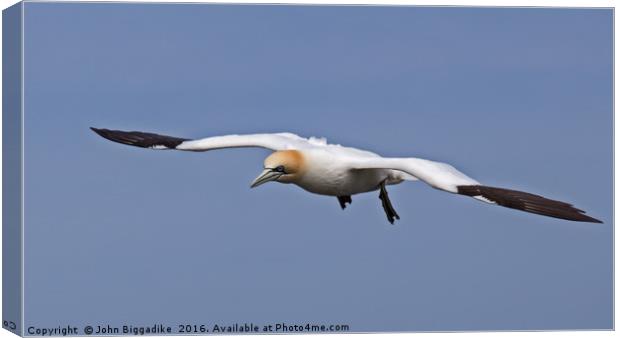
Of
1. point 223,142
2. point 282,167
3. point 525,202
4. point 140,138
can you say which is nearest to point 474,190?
point 525,202

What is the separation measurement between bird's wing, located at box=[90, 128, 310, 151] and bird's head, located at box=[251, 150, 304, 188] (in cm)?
25

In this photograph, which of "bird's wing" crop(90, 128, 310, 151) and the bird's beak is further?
"bird's wing" crop(90, 128, 310, 151)

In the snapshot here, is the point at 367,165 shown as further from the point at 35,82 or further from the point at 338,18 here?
the point at 35,82

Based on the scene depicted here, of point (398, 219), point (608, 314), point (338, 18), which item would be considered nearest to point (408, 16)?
point (338, 18)

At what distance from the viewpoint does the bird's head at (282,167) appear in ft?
69.5

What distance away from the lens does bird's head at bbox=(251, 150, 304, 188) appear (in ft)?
69.5

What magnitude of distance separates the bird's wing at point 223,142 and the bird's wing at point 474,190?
959mm

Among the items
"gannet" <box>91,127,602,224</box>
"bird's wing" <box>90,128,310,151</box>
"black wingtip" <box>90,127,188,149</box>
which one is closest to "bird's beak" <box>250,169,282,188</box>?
"gannet" <box>91,127,602,224</box>

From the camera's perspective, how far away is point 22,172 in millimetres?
20938

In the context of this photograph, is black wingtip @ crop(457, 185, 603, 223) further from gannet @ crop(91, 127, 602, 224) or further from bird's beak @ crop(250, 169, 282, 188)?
bird's beak @ crop(250, 169, 282, 188)

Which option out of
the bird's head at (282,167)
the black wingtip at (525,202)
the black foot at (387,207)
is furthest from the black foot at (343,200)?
the black wingtip at (525,202)

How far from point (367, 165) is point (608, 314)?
3284mm

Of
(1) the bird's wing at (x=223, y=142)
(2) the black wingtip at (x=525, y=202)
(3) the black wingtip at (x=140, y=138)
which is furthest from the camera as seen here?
(1) the bird's wing at (x=223, y=142)

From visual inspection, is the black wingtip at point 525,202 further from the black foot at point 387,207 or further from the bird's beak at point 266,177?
the bird's beak at point 266,177
